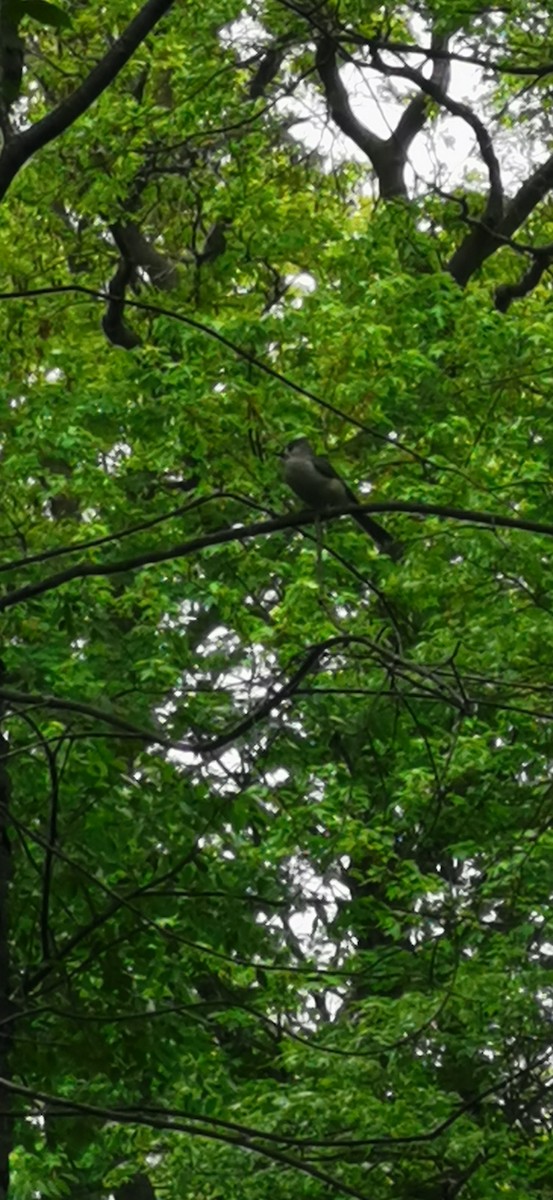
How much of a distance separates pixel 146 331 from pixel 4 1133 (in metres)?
10.1

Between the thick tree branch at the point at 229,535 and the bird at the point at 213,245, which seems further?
the bird at the point at 213,245

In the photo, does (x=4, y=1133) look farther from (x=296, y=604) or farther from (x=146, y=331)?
(x=146, y=331)

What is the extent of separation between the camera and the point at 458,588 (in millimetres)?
10641

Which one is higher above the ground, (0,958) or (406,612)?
(406,612)

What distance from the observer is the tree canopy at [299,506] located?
10.1 metres

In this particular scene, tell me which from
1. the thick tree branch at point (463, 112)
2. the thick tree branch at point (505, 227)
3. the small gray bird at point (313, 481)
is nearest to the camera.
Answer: the small gray bird at point (313, 481)

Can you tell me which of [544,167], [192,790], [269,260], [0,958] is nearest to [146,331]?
[269,260]

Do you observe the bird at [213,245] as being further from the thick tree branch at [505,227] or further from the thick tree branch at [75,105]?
the thick tree branch at [75,105]

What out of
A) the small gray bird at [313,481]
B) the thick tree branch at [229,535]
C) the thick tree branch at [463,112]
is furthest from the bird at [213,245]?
the thick tree branch at [229,535]

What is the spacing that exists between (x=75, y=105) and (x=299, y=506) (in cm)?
842

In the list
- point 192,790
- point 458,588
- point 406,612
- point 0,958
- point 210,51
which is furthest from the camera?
point 210,51

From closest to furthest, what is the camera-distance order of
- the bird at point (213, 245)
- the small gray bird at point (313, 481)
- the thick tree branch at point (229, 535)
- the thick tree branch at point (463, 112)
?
the thick tree branch at point (229, 535) → the small gray bird at point (313, 481) → the thick tree branch at point (463, 112) → the bird at point (213, 245)

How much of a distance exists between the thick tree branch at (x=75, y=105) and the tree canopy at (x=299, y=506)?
16.1 feet

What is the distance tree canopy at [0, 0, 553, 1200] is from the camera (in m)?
10.1
